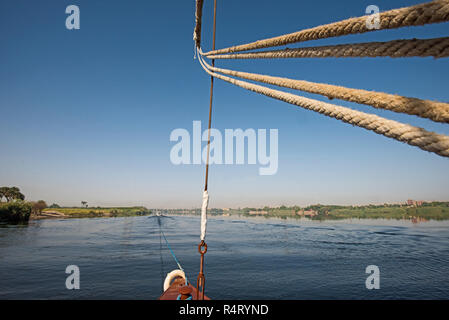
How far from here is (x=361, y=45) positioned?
1.36 metres

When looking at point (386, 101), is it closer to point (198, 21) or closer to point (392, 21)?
point (392, 21)

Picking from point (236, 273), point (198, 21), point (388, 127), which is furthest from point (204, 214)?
point (236, 273)

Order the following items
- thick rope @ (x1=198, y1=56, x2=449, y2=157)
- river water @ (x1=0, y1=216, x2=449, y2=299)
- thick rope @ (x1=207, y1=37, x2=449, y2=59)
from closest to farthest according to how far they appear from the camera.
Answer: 1. thick rope @ (x1=198, y1=56, x2=449, y2=157)
2. thick rope @ (x1=207, y1=37, x2=449, y2=59)
3. river water @ (x1=0, y1=216, x2=449, y2=299)

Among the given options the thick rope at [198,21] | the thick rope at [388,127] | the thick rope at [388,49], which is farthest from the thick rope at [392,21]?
the thick rope at [198,21]

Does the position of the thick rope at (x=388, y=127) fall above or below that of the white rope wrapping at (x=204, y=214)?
above

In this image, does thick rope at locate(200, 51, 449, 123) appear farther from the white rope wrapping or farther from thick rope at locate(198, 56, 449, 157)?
the white rope wrapping

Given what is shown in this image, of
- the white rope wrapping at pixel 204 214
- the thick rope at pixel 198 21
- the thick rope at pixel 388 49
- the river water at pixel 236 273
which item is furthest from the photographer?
the river water at pixel 236 273

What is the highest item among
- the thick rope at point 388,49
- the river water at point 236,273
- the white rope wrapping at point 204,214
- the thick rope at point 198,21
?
the thick rope at point 198,21

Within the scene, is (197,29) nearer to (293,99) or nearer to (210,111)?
(210,111)

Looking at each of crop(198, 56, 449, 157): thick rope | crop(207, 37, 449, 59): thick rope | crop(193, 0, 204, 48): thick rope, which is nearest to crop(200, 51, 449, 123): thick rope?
crop(198, 56, 449, 157): thick rope

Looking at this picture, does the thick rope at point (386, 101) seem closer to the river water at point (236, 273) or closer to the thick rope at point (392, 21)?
the thick rope at point (392, 21)
